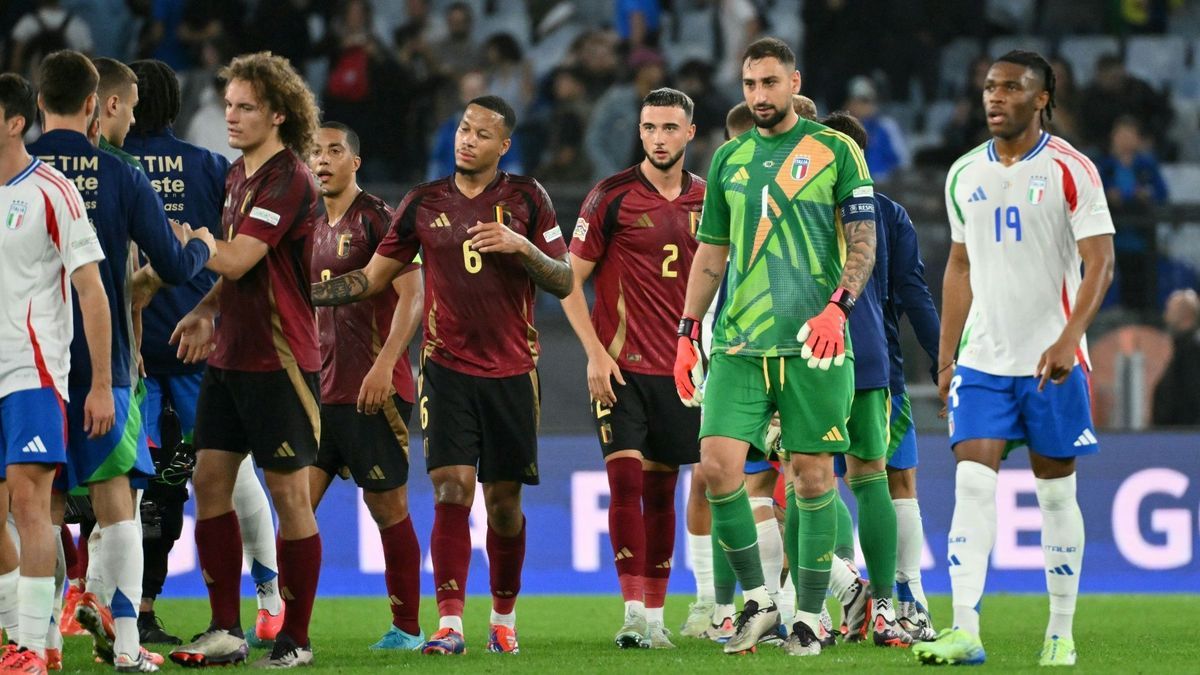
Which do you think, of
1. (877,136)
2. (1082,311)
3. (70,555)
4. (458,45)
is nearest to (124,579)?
(70,555)

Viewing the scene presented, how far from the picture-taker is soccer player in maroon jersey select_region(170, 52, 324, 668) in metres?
7.00

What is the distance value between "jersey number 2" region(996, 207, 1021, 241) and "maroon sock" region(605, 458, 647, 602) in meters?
2.47

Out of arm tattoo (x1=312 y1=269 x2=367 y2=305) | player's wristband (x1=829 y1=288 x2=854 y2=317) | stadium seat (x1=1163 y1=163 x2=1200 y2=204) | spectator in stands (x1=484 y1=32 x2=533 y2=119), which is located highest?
spectator in stands (x1=484 y1=32 x2=533 y2=119)

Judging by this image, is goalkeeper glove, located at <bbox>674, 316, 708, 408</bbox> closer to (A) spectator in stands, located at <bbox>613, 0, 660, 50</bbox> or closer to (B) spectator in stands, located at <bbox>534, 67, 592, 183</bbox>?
(B) spectator in stands, located at <bbox>534, 67, 592, 183</bbox>

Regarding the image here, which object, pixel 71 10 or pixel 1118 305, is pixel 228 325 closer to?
pixel 1118 305

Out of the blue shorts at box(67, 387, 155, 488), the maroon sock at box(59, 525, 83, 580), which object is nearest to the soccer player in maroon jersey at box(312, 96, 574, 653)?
the blue shorts at box(67, 387, 155, 488)

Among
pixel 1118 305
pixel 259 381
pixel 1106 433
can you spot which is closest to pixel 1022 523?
pixel 1106 433

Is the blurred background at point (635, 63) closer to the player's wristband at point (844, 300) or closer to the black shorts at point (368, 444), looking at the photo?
the black shorts at point (368, 444)

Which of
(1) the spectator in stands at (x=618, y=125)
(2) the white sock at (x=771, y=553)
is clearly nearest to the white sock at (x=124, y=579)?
(2) the white sock at (x=771, y=553)

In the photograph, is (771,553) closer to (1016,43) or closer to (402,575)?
(402,575)

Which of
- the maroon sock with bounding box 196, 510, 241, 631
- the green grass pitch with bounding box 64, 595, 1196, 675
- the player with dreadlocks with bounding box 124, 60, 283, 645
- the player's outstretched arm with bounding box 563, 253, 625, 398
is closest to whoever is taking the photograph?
the green grass pitch with bounding box 64, 595, 1196, 675

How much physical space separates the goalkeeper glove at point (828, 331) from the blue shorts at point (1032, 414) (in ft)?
1.87

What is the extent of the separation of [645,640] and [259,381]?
2.28m

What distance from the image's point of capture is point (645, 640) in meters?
8.17
